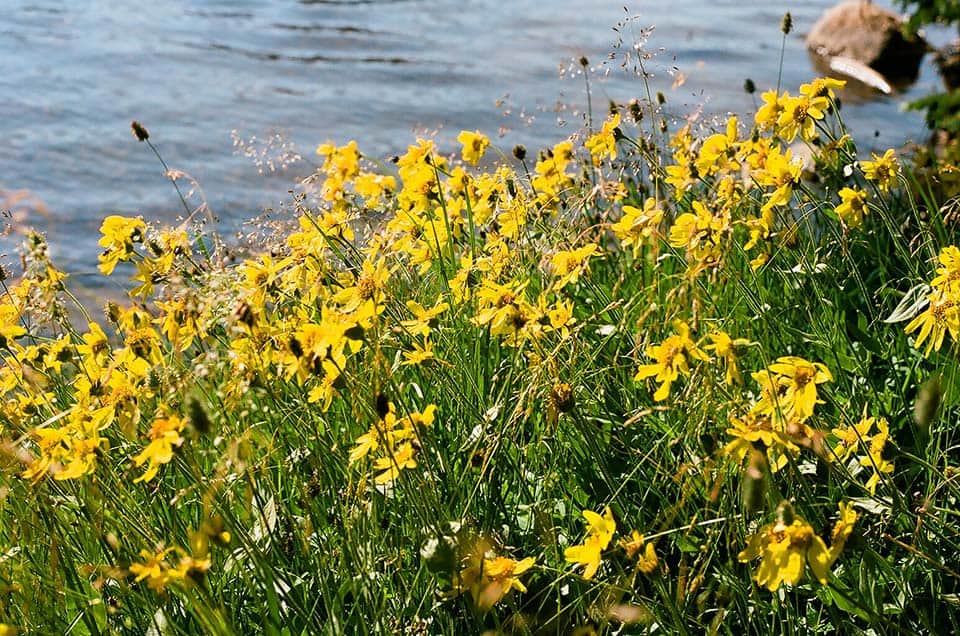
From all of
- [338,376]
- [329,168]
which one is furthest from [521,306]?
[329,168]

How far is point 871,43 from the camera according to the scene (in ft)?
36.0

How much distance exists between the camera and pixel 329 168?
11.9ft

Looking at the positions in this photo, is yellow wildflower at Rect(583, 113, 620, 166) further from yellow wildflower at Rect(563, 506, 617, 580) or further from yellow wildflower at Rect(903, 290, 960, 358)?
yellow wildflower at Rect(563, 506, 617, 580)

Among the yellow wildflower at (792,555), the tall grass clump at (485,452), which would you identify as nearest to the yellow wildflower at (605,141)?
the tall grass clump at (485,452)

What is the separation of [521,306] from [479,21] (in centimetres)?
1073

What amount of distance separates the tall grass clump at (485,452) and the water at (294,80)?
13.0ft

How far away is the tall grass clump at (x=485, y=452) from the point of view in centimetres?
203

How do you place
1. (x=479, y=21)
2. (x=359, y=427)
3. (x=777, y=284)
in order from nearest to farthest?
(x=359, y=427), (x=777, y=284), (x=479, y=21)

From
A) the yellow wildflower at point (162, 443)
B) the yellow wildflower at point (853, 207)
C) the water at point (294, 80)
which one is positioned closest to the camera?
the yellow wildflower at point (162, 443)

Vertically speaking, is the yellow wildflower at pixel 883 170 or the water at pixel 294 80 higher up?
the yellow wildflower at pixel 883 170

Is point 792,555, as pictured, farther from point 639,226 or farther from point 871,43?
point 871,43

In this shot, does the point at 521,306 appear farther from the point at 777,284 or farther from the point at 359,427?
the point at 777,284

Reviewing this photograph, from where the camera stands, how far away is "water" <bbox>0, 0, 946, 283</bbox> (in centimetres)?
804

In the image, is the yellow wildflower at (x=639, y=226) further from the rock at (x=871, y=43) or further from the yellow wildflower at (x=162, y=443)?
the rock at (x=871, y=43)
